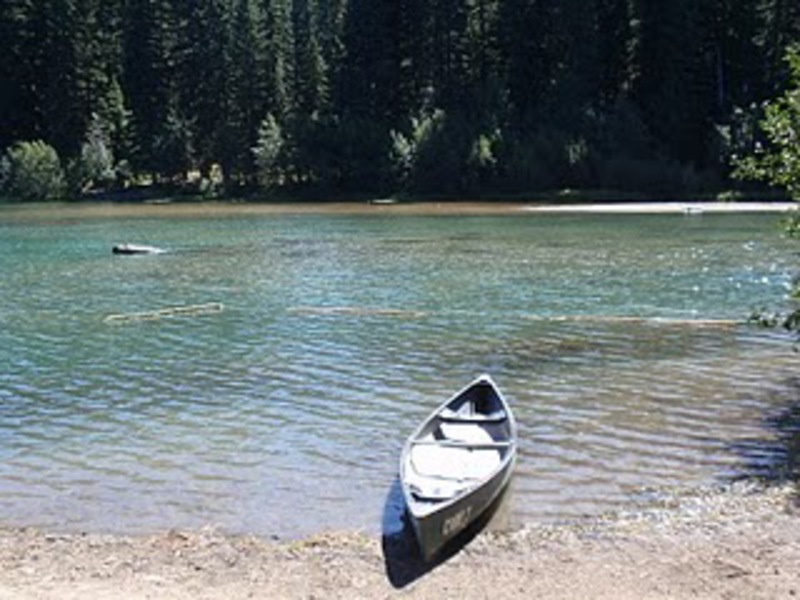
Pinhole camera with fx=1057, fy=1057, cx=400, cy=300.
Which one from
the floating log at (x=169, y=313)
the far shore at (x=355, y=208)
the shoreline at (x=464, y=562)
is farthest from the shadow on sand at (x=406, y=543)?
the far shore at (x=355, y=208)

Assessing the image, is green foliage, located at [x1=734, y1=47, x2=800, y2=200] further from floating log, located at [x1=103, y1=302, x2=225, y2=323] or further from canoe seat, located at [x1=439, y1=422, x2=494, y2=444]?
floating log, located at [x1=103, y1=302, x2=225, y2=323]

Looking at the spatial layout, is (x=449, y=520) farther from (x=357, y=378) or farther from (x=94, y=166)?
(x=94, y=166)

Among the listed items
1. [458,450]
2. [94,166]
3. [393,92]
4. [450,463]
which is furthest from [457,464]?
[94,166]

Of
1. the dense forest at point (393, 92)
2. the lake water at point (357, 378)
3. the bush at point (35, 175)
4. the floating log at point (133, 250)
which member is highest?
the dense forest at point (393, 92)

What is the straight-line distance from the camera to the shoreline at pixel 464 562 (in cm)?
869

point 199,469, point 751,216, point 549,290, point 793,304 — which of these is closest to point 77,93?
point 751,216

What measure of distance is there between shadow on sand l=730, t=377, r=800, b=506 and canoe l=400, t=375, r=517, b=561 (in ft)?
9.15

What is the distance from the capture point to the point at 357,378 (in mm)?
17938

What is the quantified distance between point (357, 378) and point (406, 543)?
8050mm

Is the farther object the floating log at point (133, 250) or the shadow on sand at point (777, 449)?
the floating log at point (133, 250)

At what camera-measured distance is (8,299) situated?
29578 millimetres

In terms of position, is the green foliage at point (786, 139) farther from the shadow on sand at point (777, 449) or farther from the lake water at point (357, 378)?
the lake water at point (357, 378)

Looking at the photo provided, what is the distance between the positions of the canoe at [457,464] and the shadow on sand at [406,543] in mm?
93

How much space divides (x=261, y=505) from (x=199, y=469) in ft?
5.57
